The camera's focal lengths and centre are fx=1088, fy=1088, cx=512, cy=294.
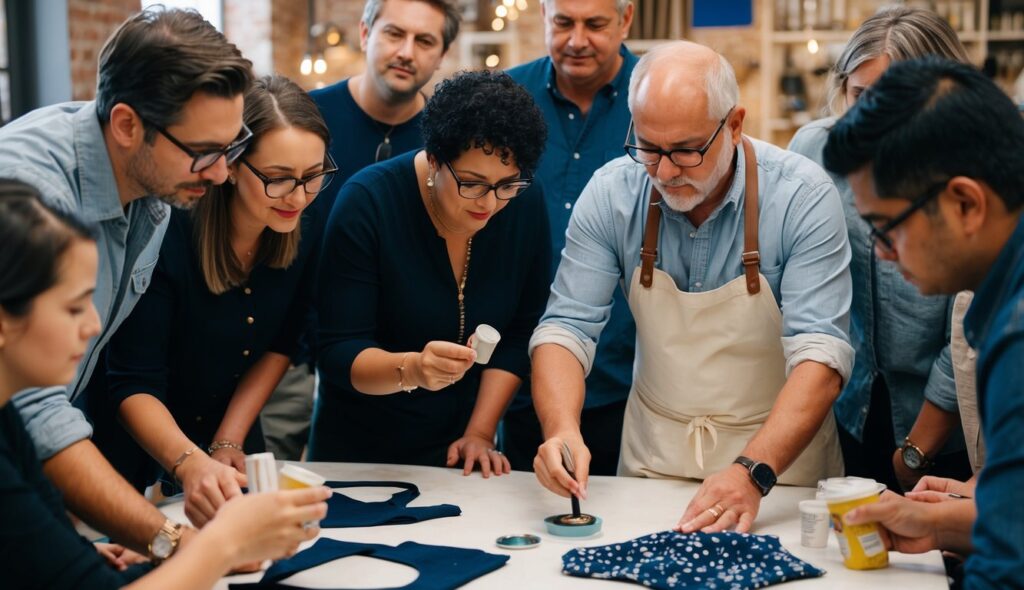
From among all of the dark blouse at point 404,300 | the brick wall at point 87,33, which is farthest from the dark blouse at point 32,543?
the brick wall at point 87,33

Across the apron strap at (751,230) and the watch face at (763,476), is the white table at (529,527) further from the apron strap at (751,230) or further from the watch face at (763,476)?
the apron strap at (751,230)

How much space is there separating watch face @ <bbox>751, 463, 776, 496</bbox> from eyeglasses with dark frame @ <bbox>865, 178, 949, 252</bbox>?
0.67 m

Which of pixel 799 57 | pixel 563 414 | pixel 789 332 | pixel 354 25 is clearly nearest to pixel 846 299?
pixel 789 332

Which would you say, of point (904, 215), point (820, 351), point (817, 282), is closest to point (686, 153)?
point (817, 282)

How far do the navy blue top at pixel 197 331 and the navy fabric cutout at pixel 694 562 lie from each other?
1063 millimetres

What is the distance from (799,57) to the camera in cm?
798

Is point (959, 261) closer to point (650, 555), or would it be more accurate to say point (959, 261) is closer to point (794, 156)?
point (650, 555)

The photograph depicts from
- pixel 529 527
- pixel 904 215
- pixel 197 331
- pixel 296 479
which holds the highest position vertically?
pixel 904 215

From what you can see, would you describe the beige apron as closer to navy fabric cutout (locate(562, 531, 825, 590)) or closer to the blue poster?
navy fabric cutout (locate(562, 531, 825, 590))

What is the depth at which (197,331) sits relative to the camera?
262cm

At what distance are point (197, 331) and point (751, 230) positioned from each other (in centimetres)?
135

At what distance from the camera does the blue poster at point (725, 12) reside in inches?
317

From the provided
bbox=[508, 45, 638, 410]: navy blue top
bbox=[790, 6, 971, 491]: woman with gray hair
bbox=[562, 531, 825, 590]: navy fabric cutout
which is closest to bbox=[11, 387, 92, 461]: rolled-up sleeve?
bbox=[562, 531, 825, 590]: navy fabric cutout

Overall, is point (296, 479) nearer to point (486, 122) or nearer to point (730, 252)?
point (486, 122)
